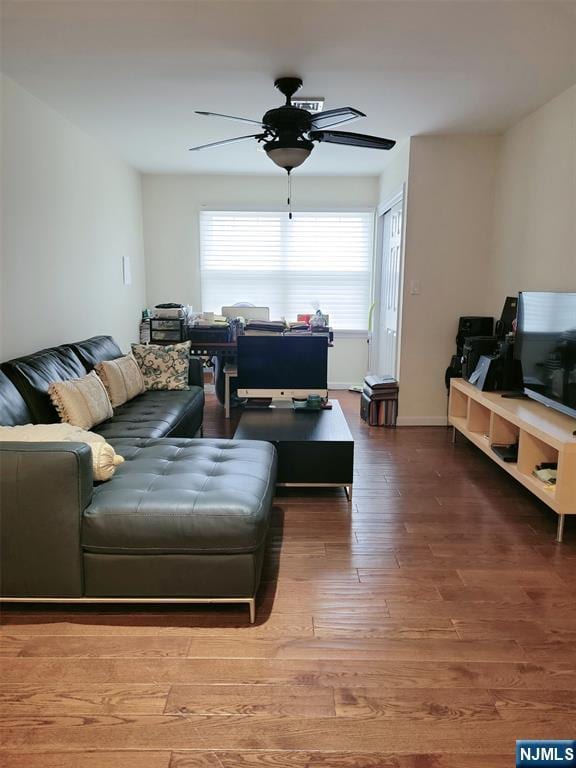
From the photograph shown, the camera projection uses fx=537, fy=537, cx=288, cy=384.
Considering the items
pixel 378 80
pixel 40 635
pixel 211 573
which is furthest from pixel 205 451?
pixel 378 80

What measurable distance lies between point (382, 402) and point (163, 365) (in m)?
2.00

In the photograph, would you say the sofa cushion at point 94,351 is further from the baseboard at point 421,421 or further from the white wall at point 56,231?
the baseboard at point 421,421

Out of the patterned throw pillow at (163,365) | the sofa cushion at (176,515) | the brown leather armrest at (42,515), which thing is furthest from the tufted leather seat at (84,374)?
the sofa cushion at (176,515)

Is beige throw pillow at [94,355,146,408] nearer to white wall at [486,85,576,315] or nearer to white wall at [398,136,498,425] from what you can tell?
white wall at [398,136,498,425]

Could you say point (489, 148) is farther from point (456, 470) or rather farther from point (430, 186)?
point (456, 470)

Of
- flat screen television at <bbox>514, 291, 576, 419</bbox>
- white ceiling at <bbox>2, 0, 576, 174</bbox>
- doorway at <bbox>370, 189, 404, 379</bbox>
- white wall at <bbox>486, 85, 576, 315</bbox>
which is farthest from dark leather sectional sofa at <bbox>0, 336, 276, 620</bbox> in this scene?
doorway at <bbox>370, 189, 404, 379</bbox>

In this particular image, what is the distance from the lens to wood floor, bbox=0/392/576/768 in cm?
151

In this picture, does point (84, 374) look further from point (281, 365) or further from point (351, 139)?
point (351, 139)

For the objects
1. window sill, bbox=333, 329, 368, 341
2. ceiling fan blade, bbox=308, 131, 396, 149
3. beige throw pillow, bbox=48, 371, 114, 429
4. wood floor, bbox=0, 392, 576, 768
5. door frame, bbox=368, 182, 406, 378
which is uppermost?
ceiling fan blade, bbox=308, 131, 396, 149

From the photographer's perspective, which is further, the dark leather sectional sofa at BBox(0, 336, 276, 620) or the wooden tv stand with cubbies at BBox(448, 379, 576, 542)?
the wooden tv stand with cubbies at BBox(448, 379, 576, 542)

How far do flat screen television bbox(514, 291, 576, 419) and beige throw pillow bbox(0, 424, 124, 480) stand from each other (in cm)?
241

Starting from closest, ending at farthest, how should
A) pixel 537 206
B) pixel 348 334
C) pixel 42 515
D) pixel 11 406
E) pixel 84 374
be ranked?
pixel 42 515, pixel 11 406, pixel 84 374, pixel 537 206, pixel 348 334

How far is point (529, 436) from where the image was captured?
10.0 ft

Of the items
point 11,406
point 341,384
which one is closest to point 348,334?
point 341,384
